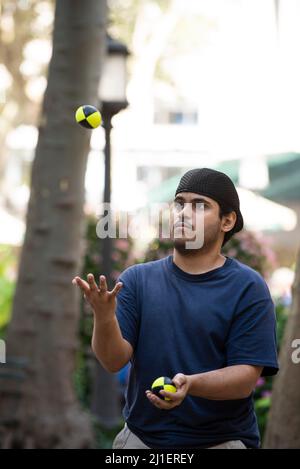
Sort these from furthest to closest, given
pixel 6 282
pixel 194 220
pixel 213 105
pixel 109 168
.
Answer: pixel 213 105 → pixel 6 282 → pixel 109 168 → pixel 194 220

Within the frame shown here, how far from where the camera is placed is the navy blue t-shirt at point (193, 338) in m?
3.30

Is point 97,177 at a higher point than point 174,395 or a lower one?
higher

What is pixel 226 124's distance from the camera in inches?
1748

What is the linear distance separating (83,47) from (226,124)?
36.9 m

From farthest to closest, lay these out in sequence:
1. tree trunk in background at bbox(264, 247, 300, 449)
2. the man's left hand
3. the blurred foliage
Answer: the blurred foliage < tree trunk in background at bbox(264, 247, 300, 449) < the man's left hand

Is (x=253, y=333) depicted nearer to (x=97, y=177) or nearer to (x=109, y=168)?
(x=109, y=168)

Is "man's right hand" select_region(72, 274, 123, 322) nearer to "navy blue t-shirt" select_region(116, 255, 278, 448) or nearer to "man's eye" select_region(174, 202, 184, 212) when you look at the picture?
"navy blue t-shirt" select_region(116, 255, 278, 448)

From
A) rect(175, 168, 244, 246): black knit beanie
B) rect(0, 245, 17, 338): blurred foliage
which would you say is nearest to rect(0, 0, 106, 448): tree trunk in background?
rect(0, 245, 17, 338): blurred foliage

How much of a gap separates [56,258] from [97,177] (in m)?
29.1

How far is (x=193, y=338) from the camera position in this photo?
3.30 m

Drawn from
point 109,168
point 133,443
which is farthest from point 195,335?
point 109,168

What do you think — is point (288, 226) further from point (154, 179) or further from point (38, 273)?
point (154, 179)

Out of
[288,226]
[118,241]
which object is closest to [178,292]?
[118,241]

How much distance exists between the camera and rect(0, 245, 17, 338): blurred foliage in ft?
34.0
